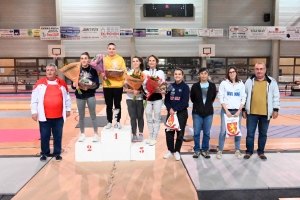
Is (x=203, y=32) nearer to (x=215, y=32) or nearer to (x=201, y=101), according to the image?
(x=215, y=32)

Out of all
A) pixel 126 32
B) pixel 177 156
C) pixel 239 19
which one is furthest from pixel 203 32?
pixel 177 156

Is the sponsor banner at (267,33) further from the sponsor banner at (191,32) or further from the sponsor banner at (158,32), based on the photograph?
the sponsor banner at (158,32)

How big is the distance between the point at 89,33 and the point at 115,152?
13023 millimetres

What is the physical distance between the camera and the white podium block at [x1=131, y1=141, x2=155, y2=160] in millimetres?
4855

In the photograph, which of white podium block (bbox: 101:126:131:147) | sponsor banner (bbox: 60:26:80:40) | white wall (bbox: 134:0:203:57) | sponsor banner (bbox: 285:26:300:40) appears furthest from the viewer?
white wall (bbox: 134:0:203:57)

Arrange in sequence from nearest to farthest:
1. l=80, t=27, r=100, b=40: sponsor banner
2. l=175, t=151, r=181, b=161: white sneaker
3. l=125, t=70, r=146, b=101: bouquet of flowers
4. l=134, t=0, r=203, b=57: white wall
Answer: l=125, t=70, r=146, b=101: bouquet of flowers → l=175, t=151, r=181, b=161: white sneaker → l=80, t=27, r=100, b=40: sponsor banner → l=134, t=0, r=203, b=57: white wall

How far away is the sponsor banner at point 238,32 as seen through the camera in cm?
1694

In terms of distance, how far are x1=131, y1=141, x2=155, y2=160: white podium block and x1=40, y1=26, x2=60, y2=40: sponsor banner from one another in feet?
44.7

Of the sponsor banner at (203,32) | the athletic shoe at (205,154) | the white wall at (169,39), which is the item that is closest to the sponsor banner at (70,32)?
the white wall at (169,39)

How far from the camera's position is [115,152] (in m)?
4.83

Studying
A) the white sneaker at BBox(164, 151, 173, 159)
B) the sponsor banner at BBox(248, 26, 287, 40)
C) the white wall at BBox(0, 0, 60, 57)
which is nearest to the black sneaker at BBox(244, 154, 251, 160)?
the white sneaker at BBox(164, 151, 173, 159)

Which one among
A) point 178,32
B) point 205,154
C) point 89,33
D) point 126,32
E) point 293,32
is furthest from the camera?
point 178,32

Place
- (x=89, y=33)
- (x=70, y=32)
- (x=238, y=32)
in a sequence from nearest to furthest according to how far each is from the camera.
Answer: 1. (x=70, y=32)
2. (x=89, y=33)
3. (x=238, y=32)

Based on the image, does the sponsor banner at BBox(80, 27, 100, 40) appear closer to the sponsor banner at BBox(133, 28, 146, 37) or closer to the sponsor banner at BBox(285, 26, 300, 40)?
the sponsor banner at BBox(133, 28, 146, 37)
